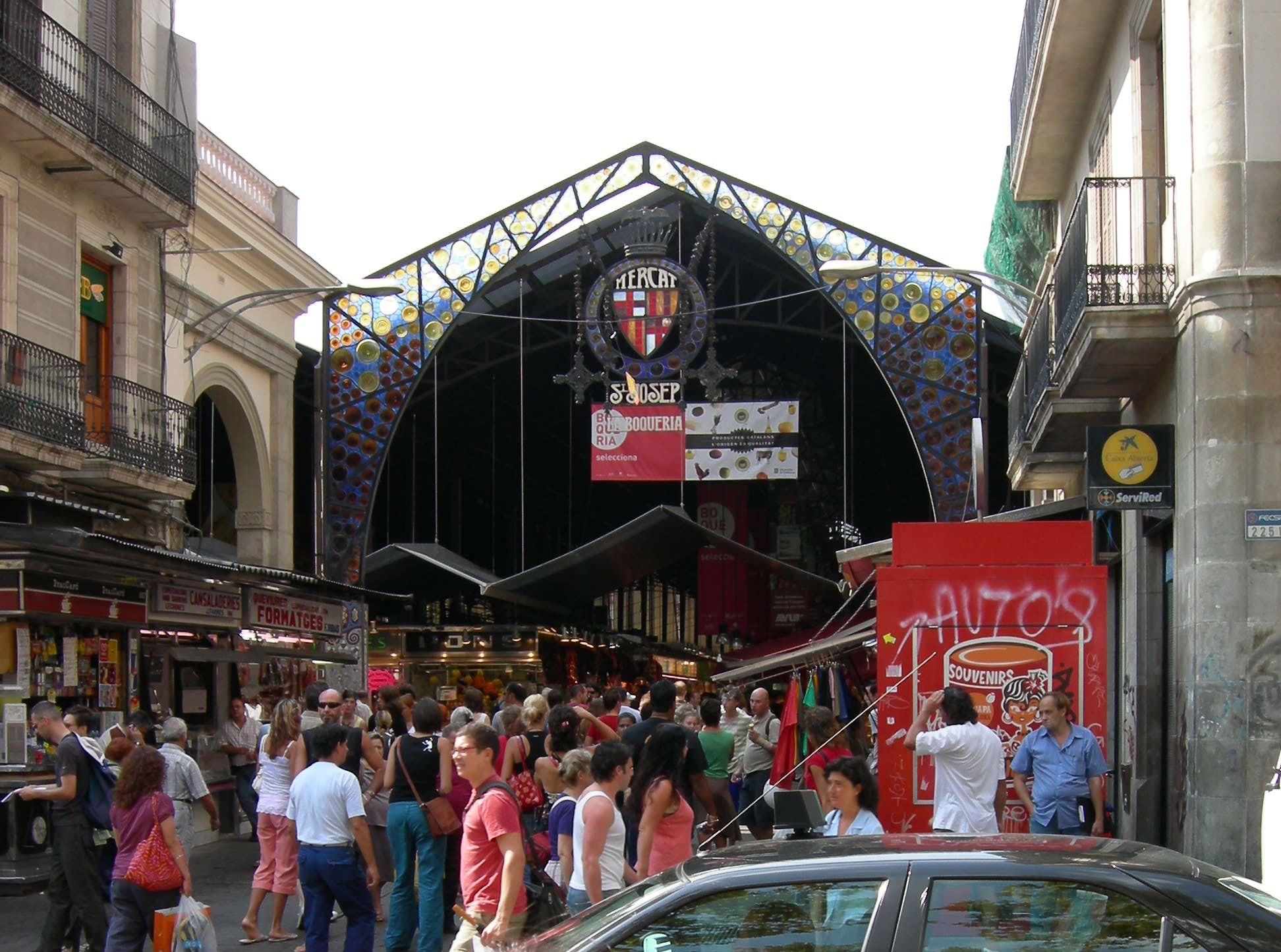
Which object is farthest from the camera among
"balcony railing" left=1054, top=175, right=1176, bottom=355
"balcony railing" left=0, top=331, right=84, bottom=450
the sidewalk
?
"balcony railing" left=0, top=331, right=84, bottom=450

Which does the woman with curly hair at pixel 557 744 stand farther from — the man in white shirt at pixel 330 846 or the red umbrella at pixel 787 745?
the red umbrella at pixel 787 745

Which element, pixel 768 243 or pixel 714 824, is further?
pixel 768 243

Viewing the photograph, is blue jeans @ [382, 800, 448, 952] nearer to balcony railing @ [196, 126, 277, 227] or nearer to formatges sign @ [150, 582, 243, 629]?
formatges sign @ [150, 582, 243, 629]

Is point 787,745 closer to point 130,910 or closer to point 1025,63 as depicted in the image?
point 130,910

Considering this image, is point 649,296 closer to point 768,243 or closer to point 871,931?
point 768,243

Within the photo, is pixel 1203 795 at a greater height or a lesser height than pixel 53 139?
lesser

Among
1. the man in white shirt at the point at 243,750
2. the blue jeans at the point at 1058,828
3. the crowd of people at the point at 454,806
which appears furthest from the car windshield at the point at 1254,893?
the man in white shirt at the point at 243,750

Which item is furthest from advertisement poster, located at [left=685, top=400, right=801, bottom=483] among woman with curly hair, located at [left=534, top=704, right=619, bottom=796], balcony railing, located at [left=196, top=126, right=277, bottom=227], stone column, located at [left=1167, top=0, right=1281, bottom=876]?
woman with curly hair, located at [left=534, top=704, right=619, bottom=796]

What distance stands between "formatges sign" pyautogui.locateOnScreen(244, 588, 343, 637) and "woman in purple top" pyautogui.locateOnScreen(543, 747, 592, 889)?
12.0 metres

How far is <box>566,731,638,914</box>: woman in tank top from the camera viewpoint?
7379 millimetres

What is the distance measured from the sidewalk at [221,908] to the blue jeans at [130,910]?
8.45 feet

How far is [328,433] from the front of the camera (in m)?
29.3

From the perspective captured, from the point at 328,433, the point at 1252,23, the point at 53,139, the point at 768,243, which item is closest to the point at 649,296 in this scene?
the point at 768,243

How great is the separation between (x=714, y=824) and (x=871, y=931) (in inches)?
253
